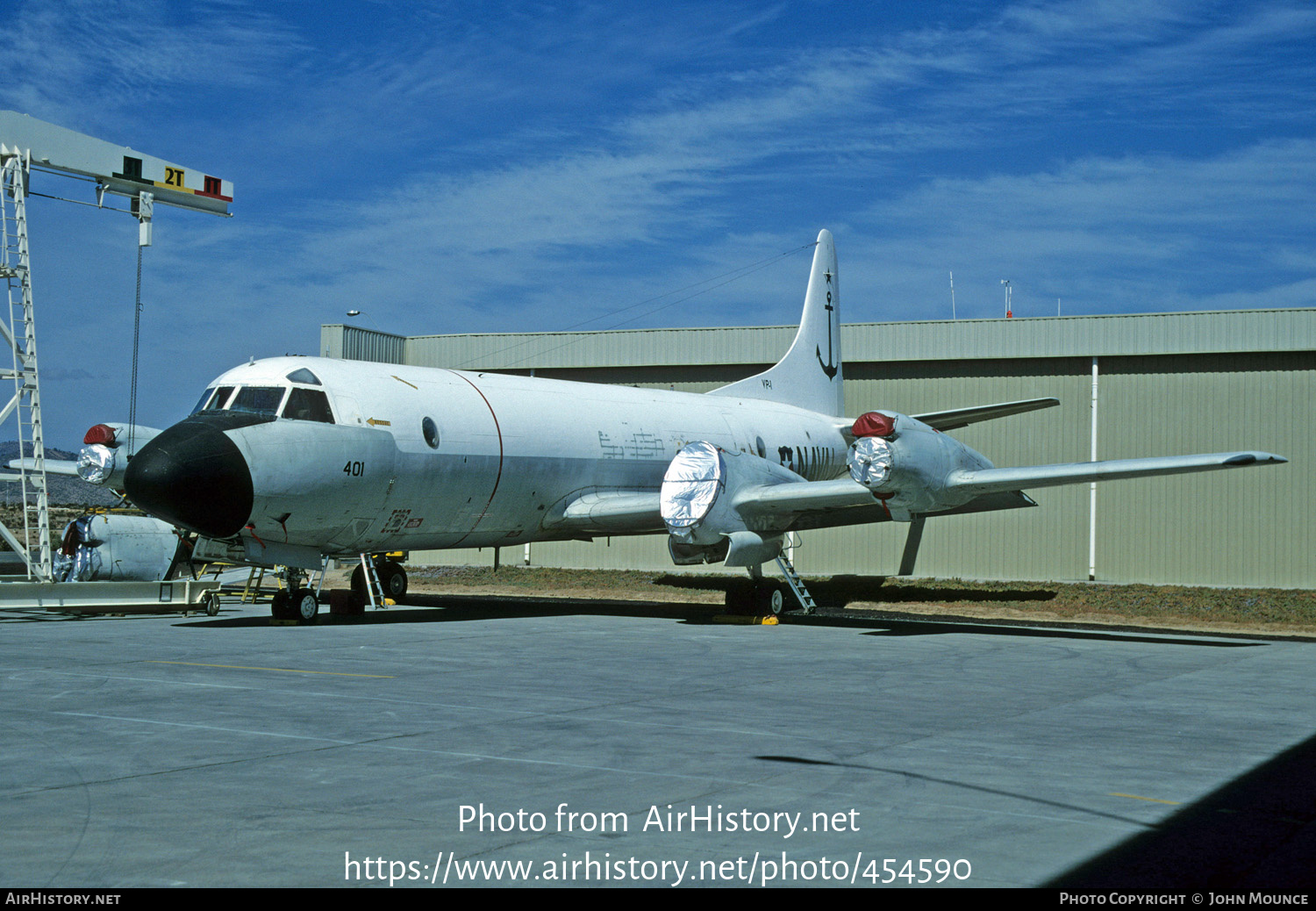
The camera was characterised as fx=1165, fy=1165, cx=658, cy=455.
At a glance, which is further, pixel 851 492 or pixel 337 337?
pixel 337 337

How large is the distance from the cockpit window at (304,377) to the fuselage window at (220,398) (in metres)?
0.89

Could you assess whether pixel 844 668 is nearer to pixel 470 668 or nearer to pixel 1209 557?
pixel 470 668

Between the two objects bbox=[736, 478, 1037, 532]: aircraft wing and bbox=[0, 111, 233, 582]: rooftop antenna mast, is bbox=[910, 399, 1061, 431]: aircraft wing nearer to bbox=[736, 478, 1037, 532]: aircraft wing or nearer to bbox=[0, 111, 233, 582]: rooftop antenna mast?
bbox=[736, 478, 1037, 532]: aircraft wing

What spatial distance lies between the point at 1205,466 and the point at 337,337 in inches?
954

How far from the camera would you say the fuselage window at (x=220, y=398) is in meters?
16.3

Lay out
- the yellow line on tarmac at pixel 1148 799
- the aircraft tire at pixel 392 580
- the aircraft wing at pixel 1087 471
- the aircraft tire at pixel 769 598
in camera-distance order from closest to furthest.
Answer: the yellow line on tarmac at pixel 1148 799 → the aircraft wing at pixel 1087 471 → the aircraft tire at pixel 769 598 → the aircraft tire at pixel 392 580

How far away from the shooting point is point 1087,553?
27.7m

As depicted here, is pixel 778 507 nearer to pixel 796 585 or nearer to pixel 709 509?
pixel 709 509

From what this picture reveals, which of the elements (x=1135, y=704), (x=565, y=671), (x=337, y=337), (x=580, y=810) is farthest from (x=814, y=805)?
(x=337, y=337)

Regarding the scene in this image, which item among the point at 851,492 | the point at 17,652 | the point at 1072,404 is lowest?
the point at 17,652

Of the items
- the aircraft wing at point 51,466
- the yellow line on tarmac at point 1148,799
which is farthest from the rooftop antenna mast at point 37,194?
the yellow line on tarmac at point 1148,799

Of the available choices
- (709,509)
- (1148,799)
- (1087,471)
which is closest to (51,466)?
(709,509)

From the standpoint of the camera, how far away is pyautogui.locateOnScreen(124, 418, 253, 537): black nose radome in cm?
1453

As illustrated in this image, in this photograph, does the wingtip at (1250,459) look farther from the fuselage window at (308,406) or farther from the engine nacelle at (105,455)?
the engine nacelle at (105,455)
